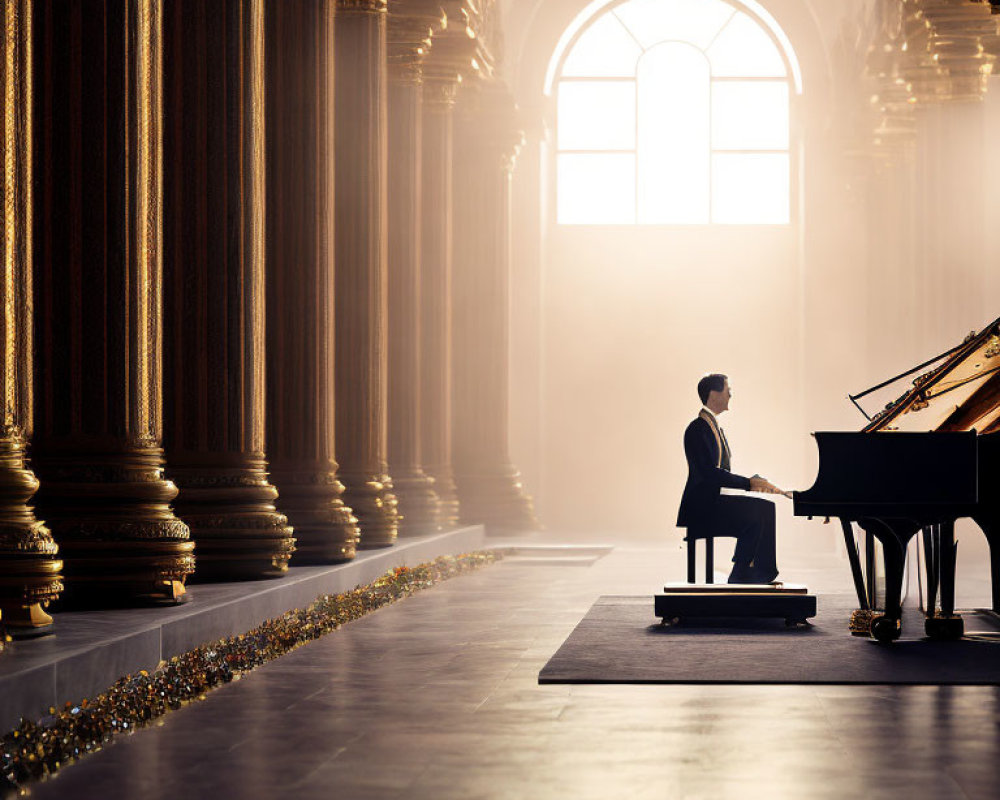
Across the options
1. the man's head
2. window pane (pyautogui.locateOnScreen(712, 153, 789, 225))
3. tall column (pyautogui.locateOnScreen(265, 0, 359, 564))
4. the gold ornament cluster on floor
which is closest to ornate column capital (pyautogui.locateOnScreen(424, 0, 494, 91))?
tall column (pyautogui.locateOnScreen(265, 0, 359, 564))

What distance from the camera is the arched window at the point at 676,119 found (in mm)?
24000

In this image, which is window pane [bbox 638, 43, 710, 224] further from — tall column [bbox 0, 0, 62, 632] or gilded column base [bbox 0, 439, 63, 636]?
gilded column base [bbox 0, 439, 63, 636]

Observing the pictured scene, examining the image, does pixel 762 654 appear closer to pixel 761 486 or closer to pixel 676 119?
pixel 761 486

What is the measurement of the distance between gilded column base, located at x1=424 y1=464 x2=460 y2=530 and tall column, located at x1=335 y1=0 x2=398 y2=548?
402 cm

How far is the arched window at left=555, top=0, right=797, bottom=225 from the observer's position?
24.0 meters

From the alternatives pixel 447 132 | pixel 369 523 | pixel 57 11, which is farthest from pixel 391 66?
pixel 57 11

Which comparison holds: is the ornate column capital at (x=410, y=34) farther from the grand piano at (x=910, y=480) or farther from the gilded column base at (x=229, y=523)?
the grand piano at (x=910, y=480)

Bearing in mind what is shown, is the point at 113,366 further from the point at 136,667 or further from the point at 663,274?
the point at 663,274

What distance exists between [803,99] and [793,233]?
76.6 inches

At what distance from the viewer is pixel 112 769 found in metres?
4.57

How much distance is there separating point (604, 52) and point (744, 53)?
2.04m

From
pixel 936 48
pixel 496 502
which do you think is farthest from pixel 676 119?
pixel 936 48

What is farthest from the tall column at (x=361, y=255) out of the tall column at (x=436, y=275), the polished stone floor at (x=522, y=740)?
the polished stone floor at (x=522, y=740)

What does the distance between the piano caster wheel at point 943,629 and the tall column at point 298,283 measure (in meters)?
4.24
